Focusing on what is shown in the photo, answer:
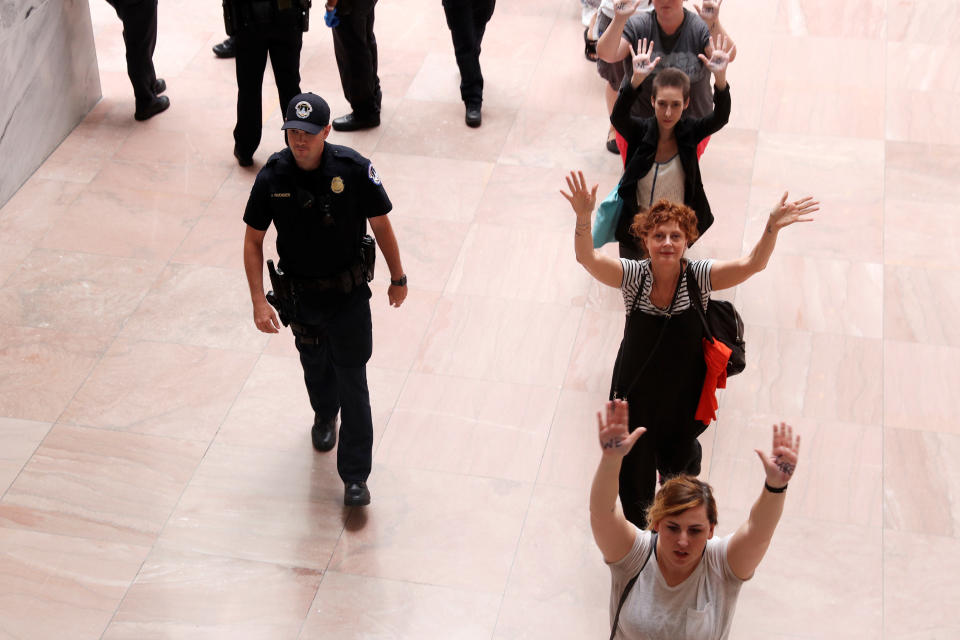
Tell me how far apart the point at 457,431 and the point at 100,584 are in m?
1.67

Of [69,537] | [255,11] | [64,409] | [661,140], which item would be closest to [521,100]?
[255,11]

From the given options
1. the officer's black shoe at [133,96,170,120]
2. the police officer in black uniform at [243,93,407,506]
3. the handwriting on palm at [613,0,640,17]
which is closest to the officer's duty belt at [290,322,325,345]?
the police officer in black uniform at [243,93,407,506]

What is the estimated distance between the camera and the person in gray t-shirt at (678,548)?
3225mm

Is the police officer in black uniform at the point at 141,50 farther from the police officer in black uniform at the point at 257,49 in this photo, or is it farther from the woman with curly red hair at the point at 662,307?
the woman with curly red hair at the point at 662,307

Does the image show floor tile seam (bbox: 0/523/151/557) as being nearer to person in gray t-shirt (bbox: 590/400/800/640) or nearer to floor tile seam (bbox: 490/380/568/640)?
floor tile seam (bbox: 490/380/568/640)

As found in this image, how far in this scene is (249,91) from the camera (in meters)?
6.97

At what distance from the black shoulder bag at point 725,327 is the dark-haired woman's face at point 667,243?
0.38 ft

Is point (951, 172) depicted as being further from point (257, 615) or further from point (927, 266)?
point (257, 615)

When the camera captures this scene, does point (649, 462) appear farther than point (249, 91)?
No

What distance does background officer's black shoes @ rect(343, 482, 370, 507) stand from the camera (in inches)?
192

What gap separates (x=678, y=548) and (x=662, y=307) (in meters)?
1.17

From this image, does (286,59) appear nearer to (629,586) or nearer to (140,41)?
(140,41)

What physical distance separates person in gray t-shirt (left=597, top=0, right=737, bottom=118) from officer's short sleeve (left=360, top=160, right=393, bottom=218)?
5.98 feet

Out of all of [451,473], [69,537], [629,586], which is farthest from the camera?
[451,473]
